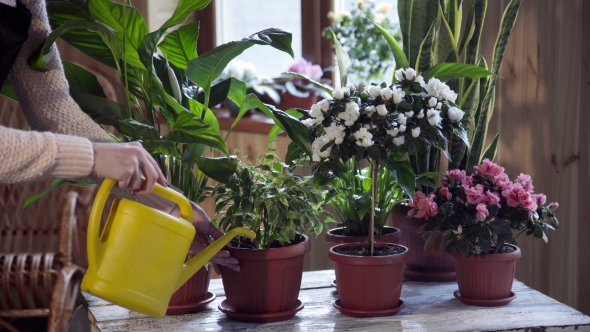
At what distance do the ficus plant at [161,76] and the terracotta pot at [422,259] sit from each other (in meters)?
0.41

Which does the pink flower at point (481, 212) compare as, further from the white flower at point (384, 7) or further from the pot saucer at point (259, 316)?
the white flower at point (384, 7)

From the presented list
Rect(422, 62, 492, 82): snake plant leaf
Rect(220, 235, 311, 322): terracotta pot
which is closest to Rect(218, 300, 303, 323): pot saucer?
Rect(220, 235, 311, 322): terracotta pot

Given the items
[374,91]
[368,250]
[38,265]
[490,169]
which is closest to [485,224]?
[490,169]

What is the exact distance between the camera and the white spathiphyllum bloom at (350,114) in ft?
4.06

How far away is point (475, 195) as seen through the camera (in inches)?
52.6

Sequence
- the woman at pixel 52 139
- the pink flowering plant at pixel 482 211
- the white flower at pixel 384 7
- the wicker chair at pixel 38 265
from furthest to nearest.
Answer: the white flower at pixel 384 7 < the wicker chair at pixel 38 265 < the pink flowering plant at pixel 482 211 < the woman at pixel 52 139

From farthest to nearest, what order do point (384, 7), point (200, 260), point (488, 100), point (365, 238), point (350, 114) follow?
point (384, 7), point (488, 100), point (365, 238), point (350, 114), point (200, 260)

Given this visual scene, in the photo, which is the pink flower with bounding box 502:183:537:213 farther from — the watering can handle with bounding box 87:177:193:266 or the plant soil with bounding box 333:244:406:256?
the watering can handle with bounding box 87:177:193:266

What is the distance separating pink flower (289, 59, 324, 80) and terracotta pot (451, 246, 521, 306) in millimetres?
1418

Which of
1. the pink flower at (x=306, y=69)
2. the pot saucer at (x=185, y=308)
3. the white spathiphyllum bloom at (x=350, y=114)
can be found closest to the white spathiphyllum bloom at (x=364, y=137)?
the white spathiphyllum bloom at (x=350, y=114)

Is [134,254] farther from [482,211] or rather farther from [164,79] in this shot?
[482,211]

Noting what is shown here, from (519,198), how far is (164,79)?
76cm

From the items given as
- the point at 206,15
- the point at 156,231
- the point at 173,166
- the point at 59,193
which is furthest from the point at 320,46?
the point at 156,231

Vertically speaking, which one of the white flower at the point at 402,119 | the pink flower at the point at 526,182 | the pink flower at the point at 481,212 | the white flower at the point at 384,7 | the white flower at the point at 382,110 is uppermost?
the white flower at the point at 384,7
